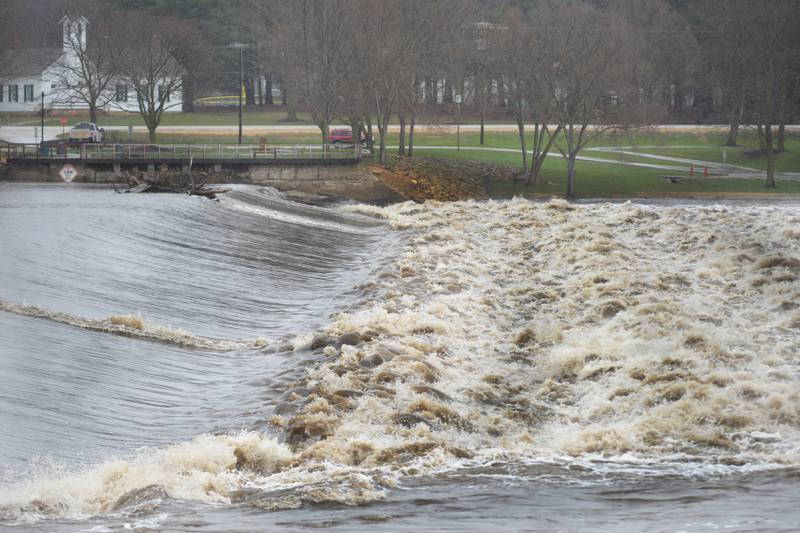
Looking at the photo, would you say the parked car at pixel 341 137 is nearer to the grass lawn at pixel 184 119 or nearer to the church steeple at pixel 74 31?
the grass lawn at pixel 184 119

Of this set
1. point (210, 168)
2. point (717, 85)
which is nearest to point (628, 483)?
point (210, 168)

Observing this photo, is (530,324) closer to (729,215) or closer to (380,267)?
(380,267)

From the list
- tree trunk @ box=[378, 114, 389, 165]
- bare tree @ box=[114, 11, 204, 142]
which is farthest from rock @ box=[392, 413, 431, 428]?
bare tree @ box=[114, 11, 204, 142]

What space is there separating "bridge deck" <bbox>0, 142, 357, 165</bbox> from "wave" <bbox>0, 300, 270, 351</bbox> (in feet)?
121

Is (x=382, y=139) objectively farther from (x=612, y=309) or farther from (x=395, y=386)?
(x=395, y=386)

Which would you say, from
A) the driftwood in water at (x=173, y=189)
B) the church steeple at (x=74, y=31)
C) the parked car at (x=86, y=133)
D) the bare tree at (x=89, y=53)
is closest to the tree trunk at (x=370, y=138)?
the parked car at (x=86, y=133)

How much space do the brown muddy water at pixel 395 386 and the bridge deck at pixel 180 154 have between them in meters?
24.6

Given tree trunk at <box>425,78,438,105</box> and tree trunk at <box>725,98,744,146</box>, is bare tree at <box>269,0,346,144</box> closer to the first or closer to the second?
tree trunk at <box>425,78,438,105</box>

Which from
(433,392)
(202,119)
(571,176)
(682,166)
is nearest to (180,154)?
(571,176)

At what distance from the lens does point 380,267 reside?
32625 millimetres

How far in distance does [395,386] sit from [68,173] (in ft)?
144

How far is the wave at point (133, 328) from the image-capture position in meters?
20.8

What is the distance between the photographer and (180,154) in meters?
61.2

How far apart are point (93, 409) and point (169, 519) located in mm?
4925
